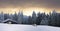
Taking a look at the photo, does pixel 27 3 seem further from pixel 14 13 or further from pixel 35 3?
pixel 14 13

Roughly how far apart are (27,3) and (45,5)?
0.38 meters

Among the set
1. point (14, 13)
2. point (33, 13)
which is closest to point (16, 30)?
point (14, 13)

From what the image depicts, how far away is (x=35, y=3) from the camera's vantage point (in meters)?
2.25

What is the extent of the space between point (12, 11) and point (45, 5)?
0.70 meters

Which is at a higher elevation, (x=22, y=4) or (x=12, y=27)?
(x=22, y=4)

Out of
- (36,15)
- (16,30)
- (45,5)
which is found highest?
(45,5)

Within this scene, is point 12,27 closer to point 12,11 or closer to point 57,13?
point 12,11

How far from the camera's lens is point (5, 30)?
2252 millimetres

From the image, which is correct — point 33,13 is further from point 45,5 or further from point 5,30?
point 5,30

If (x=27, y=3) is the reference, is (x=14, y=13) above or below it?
below

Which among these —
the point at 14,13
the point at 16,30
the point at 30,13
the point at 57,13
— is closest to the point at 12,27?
the point at 16,30

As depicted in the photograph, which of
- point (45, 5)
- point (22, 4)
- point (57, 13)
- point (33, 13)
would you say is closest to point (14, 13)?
point (22, 4)

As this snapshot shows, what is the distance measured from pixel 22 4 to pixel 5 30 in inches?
25.7

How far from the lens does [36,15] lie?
223 centimetres
